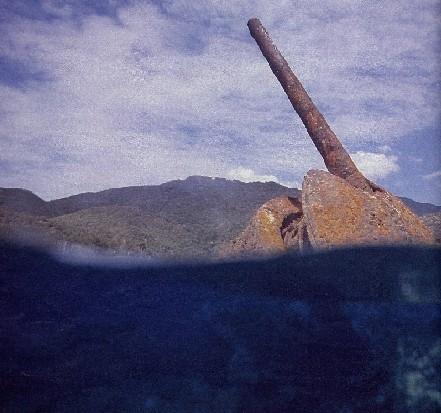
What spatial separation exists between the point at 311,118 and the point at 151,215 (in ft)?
64.9

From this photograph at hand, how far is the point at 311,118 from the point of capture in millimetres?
9688

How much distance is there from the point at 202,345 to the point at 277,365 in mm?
3297

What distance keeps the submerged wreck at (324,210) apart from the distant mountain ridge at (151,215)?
12.1 ft

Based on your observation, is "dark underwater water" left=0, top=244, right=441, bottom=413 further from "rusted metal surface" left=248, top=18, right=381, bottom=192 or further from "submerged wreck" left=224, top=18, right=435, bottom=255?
"rusted metal surface" left=248, top=18, right=381, bottom=192

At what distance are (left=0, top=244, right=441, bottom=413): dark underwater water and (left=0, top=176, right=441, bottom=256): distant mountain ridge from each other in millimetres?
1195

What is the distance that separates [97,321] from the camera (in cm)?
1264

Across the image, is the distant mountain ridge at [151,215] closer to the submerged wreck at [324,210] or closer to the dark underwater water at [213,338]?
the dark underwater water at [213,338]

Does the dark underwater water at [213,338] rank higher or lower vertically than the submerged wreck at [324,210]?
A: lower

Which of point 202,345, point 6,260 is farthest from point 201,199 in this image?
point 6,260

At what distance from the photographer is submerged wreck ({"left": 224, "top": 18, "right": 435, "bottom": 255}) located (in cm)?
767

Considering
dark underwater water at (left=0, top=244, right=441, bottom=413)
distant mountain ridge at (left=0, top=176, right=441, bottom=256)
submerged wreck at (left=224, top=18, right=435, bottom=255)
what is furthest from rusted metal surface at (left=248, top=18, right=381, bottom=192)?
distant mountain ridge at (left=0, top=176, right=441, bottom=256)

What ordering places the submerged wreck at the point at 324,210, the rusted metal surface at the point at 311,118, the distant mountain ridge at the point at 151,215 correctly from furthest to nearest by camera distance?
the distant mountain ridge at the point at 151,215 → the rusted metal surface at the point at 311,118 → the submerged wreck at the point at 324,210

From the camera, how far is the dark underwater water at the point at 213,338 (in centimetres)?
1211

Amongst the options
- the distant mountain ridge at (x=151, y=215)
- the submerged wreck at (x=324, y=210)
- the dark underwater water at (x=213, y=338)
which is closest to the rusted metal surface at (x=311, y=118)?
the submerged wreck at (x=324, y=210)
